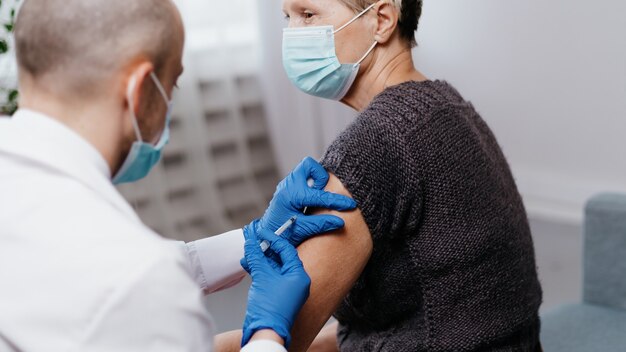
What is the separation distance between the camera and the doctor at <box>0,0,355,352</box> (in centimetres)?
87

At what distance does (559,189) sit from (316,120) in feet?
3.82

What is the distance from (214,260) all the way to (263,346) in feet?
1.28

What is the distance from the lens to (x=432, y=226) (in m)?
1.31

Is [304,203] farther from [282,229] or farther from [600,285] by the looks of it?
[600,285]

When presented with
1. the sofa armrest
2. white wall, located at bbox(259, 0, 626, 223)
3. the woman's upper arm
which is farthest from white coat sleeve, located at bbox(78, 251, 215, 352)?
white wall, located at bbox(259, 0, 626, 223)

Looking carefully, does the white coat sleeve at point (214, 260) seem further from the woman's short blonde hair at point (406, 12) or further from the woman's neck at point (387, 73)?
the woman's short blonde hair at point (406, 12)

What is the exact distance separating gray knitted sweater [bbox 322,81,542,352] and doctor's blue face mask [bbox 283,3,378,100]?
17 cm

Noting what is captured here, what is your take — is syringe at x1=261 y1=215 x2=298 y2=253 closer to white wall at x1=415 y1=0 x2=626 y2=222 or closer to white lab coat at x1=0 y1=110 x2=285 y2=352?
white lab coat at x1=0 y1=110 x2=285 y2=352

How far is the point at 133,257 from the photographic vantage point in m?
0.88

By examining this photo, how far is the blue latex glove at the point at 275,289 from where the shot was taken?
1.21 metres

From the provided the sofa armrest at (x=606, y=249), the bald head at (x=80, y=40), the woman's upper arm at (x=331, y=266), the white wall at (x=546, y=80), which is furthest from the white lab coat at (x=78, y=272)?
the white wall at (x=546, y=80)

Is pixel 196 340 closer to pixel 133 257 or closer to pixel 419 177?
pixel 133 257

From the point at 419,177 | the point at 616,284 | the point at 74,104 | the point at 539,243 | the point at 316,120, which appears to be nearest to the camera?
the point at 74,104

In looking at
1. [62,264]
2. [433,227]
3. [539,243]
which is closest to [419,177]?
[433,227]
